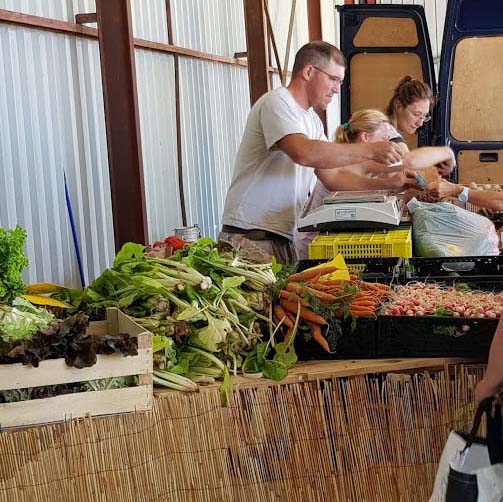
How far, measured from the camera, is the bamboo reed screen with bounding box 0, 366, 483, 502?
8.68ft

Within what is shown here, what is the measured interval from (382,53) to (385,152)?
3.95 metres

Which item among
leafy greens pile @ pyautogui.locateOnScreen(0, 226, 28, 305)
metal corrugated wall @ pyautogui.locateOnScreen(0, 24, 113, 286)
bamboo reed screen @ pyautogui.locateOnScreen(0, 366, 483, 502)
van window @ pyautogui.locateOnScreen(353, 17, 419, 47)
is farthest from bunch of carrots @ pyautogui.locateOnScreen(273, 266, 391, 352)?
van window @ pyautogui.locateOnScreen(353, 17, 419, 47)

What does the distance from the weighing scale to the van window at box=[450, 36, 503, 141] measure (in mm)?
3865

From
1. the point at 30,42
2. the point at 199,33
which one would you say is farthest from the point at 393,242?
the point at 199,33

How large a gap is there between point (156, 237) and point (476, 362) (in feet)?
15.9

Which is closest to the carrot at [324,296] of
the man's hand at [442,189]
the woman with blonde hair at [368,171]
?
the woman with blonde hair at [368,171]

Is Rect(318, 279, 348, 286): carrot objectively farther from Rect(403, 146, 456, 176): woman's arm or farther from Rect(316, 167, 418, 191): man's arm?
Rect(403, 146, 456, 176): woman's arm

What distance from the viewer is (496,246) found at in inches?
196

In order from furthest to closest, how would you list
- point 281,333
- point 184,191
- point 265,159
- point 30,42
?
point 184,191 < point 30,42 < point 265,159 < point 281,333

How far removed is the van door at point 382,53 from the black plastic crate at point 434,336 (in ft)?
17.6

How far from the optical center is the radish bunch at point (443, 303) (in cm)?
303

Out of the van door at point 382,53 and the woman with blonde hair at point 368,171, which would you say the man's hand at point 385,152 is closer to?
the woman with blonde hair at point 368,171

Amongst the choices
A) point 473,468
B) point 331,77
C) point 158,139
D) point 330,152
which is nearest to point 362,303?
point 473,468

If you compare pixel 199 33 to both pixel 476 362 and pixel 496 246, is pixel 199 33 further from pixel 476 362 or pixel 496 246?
pixel 476 362
